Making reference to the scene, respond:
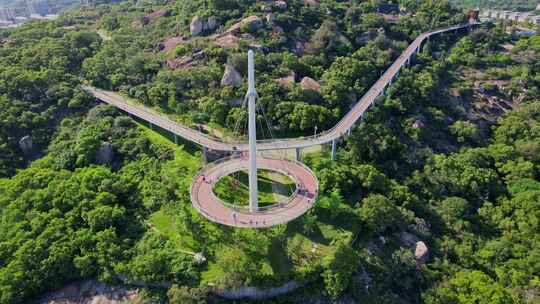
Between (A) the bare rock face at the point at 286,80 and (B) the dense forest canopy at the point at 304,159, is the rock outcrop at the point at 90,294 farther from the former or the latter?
(A) the bare rock face at the point at 286,80

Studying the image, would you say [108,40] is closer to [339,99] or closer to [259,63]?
[259,63]

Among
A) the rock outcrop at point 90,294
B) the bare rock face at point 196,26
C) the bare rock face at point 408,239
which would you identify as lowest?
the rock outcrop at point 90,294

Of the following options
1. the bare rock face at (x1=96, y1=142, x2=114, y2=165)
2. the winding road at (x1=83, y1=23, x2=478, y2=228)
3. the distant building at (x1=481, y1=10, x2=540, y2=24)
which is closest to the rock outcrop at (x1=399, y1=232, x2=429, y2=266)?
the winding road at (x1=83, y1=23, x2=478, y2=228)

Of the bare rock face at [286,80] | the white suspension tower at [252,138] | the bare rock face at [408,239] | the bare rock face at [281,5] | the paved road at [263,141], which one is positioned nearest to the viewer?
the white suspension tower at [252,138]

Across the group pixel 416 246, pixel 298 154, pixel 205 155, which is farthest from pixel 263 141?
pixel 416 246

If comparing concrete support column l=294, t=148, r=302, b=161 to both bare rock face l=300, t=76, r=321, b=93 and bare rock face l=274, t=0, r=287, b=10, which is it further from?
bare rock face l=274, t=0, r=287, b=10

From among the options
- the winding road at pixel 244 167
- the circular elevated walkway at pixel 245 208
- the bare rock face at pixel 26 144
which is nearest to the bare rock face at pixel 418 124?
the winding road at pixel 244 167

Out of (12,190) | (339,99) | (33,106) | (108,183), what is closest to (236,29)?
(339,99)
